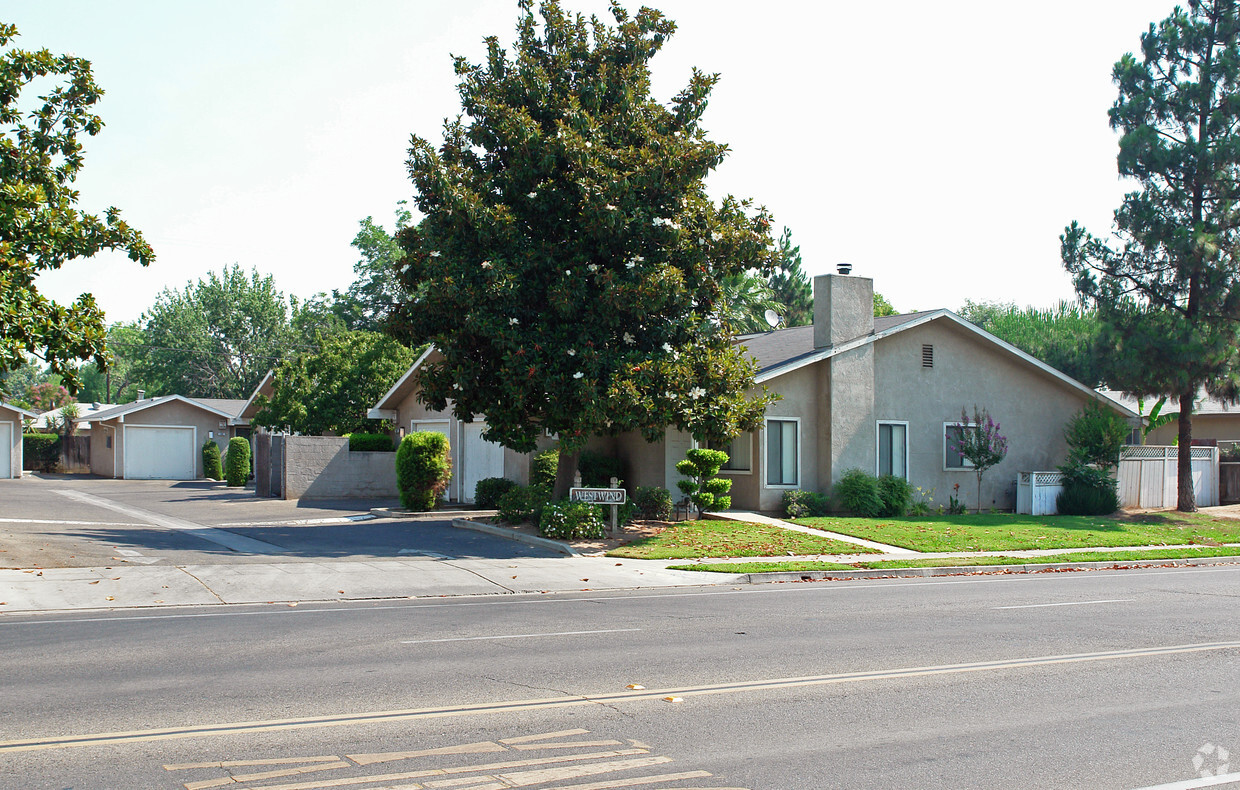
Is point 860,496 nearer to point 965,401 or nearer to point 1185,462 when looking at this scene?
point 965,401

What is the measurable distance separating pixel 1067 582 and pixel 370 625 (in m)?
11.2

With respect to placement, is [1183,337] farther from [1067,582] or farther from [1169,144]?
[1067,582]

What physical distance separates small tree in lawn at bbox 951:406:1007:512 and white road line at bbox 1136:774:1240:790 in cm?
2143

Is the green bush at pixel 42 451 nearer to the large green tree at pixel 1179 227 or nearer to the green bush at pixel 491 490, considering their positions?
the green bush at pixel 491 490

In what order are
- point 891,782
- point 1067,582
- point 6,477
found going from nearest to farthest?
point 891,782 → point 1067,582 → point 6,477

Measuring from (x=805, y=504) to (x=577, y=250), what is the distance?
8.80 meters

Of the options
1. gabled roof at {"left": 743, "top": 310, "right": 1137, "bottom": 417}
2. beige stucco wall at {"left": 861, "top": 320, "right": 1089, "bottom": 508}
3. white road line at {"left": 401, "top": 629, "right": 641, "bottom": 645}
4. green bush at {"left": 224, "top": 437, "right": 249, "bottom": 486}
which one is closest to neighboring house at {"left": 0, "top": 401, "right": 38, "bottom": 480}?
green bush at {"left": 224, "top": 437, "right": 249, "bottom": 486}

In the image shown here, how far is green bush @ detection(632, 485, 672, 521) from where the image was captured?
23.0m

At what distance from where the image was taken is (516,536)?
2041cm

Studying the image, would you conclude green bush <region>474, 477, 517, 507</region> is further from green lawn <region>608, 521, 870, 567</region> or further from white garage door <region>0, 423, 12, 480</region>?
white garage door <region>0, 423, 12, 480</region>

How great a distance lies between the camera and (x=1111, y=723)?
701 centimetres

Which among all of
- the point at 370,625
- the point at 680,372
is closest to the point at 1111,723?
the point at 370,625

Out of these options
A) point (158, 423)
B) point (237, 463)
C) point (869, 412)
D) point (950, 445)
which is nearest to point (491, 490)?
point (869, 412)

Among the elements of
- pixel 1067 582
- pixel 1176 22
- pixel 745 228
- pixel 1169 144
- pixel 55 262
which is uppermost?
pixel 1176 22
